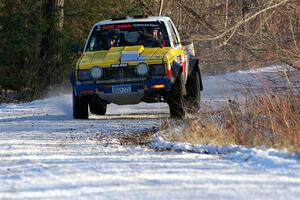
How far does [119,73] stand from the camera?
13.3m

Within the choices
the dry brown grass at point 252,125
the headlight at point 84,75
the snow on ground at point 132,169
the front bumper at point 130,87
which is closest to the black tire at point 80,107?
the front bumper at point 130,87

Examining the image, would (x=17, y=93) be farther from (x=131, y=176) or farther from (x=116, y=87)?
(x=131, y=176)

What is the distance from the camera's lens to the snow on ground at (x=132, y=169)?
609 cm

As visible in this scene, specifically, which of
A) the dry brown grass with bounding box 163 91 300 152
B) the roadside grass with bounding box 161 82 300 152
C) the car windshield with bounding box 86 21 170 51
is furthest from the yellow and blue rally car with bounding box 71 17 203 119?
the dry brown grass with bounding box 163 91 300 152

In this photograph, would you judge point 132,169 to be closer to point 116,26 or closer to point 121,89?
point 121,89

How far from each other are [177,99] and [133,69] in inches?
35.2

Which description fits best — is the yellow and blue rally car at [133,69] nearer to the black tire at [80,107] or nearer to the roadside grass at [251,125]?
the black tire at [80,107]

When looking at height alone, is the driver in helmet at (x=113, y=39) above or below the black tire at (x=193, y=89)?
above

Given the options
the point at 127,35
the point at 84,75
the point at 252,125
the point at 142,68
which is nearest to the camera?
the point at 252,125

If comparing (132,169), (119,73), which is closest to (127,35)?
(119,73)

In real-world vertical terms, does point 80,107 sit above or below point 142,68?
below

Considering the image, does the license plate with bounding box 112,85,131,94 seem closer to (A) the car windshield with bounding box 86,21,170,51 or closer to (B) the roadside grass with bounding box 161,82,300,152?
(A) the car windshield with bounding box 86,21,170,51

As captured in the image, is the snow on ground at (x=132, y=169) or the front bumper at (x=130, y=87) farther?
the front bumper at (x=130, y=87)

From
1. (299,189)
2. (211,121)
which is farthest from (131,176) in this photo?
(211,121)
